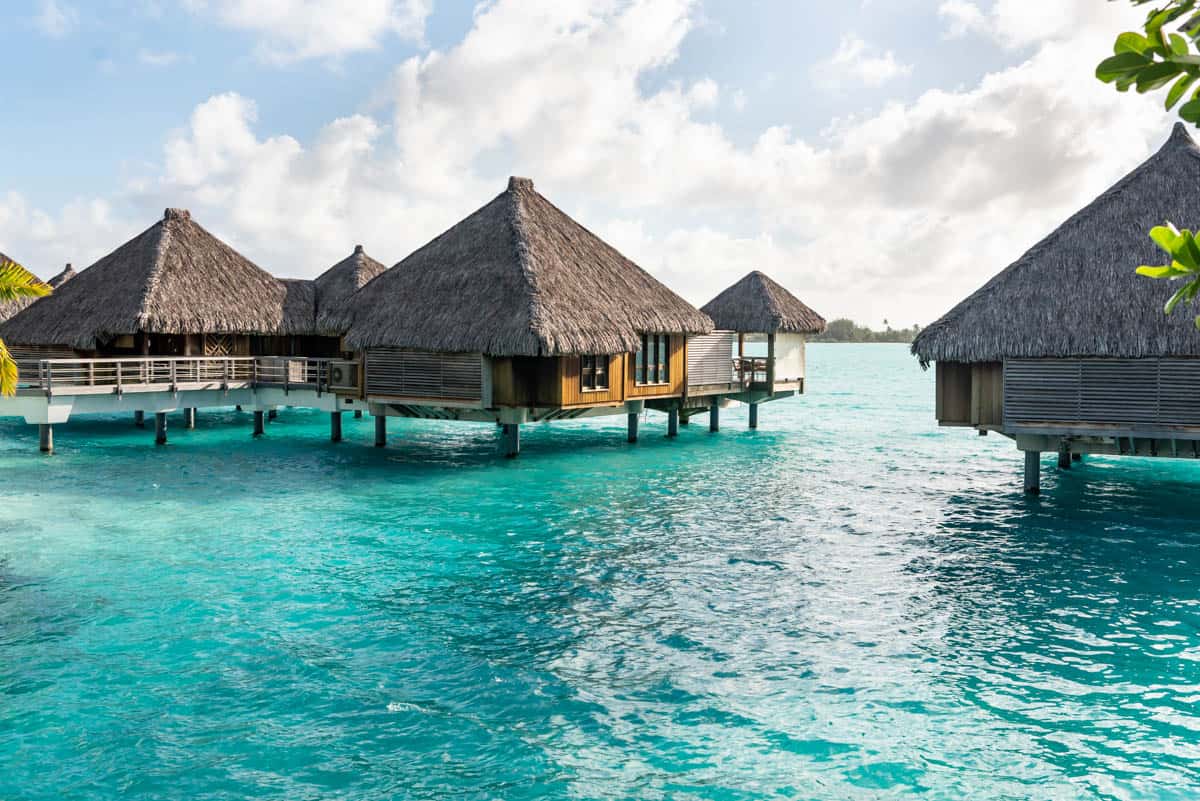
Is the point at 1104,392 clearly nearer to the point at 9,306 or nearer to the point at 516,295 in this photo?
the point at 516,295

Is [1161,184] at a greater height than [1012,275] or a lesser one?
greater

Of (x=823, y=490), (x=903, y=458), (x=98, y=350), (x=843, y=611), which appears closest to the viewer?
(x=843, y=611)

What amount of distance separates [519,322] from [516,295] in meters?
1.03

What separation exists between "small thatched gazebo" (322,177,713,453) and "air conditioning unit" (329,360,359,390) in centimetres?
101

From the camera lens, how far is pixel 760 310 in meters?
30.5

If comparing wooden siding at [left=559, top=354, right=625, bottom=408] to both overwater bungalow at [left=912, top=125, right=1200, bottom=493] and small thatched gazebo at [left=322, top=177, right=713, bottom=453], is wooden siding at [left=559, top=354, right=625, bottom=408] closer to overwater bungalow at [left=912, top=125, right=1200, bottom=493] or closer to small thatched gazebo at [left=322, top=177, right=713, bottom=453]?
small thatched gazebo at [left=322, top=177, right=713, bottom=453]

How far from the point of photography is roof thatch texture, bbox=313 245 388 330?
34.3 metres

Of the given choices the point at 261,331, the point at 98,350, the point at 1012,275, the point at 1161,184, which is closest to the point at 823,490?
the point at 1012,275

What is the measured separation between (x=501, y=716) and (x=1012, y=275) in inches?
551

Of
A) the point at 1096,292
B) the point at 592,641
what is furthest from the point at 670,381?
the point at 592,641

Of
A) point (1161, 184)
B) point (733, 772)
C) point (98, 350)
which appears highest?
point (1161, 184)

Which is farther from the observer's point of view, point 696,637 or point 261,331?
point 261,331

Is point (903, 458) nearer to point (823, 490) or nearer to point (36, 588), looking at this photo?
point (823, 490)

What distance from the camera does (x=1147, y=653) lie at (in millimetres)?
10211
